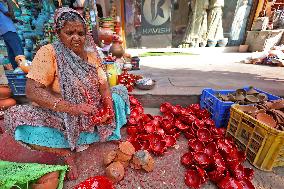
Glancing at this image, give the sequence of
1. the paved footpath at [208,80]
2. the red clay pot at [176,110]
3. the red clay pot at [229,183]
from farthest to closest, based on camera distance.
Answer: the paved footpath at [208,80] → the red clay pot at [176,110] → the red clay pot at [229,183]

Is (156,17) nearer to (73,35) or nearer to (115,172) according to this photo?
(73,35)

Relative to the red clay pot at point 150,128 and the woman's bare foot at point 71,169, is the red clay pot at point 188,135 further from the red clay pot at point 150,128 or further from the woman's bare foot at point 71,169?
the woman's bare foot at point 71,169

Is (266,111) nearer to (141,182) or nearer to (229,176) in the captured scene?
(229,176)

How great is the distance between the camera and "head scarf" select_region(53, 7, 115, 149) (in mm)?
1771

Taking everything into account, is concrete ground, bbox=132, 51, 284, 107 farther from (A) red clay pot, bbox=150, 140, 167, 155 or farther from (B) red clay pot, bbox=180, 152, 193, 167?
(B) red clay pot, bbox=180, 152, 193, 167

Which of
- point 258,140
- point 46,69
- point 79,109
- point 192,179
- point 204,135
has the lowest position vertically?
point 192,179

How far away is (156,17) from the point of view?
24.3 ft

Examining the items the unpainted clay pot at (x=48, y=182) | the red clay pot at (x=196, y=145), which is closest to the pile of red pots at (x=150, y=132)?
the red clay pot at (x=196, y=145)

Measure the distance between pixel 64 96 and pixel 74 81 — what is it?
0.18 meters

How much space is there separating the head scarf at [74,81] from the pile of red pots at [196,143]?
695mm

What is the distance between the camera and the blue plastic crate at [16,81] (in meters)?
3.18

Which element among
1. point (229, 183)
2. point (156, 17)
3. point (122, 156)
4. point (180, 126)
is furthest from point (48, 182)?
point (156, 17)

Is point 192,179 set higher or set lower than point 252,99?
lower

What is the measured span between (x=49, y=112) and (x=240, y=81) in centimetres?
362
